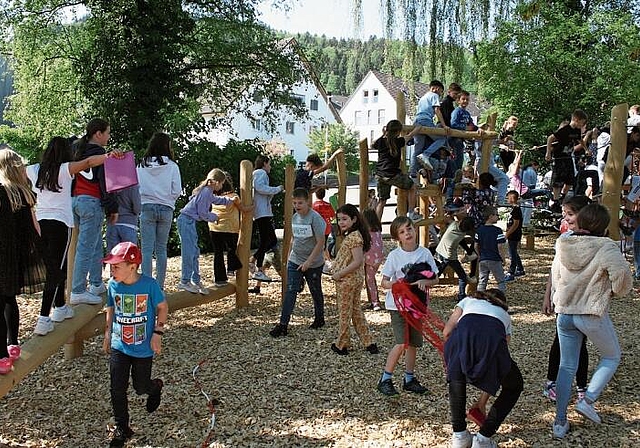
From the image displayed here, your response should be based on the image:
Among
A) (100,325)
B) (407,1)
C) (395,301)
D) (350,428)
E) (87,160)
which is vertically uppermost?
Result: (407,1)

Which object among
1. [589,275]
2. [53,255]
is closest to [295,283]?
[53,255]

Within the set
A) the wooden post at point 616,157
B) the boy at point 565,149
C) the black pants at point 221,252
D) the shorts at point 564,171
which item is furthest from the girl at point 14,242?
the shorts at point 564,171

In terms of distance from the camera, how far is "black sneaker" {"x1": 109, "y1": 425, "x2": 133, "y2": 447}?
4.11 m

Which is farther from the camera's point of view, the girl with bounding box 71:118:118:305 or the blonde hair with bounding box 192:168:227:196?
the blonde hair with bounding box 192:168:227:196

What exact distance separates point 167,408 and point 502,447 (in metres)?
2.32

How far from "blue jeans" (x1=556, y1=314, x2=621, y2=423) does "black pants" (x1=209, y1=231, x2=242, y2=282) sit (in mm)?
4279

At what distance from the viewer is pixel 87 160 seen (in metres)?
4.94

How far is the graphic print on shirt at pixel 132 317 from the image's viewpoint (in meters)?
4.03

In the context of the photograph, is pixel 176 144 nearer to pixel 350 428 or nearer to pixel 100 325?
pixel 100 325

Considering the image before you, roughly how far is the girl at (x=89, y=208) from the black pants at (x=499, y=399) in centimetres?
327

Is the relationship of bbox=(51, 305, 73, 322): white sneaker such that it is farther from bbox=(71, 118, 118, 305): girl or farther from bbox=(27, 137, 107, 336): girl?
bbox=(71, 118, 118, 305): girl

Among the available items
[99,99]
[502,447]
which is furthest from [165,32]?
[502,447]

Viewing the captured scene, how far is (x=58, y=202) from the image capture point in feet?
15.8

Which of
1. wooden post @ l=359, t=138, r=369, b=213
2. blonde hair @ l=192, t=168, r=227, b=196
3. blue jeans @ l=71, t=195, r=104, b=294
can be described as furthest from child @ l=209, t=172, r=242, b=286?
blue jeans @ l=71, t=195, r=104, b=294
